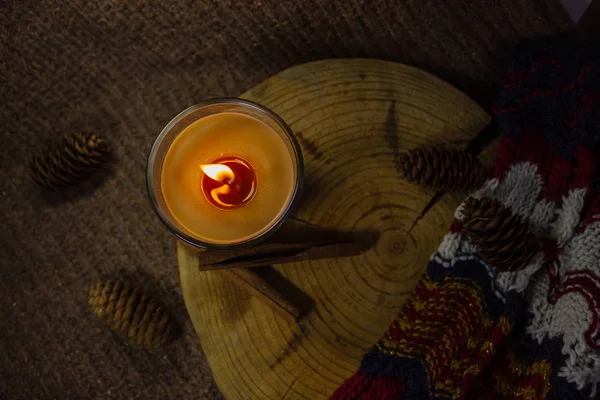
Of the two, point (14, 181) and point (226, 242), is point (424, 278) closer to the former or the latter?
point (226, 242)

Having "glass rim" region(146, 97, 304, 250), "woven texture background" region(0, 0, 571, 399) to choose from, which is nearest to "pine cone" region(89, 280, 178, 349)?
"woven texture background" region(0, 0, 571, 399)

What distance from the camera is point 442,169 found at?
2.66ft

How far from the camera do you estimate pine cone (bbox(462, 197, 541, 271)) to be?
2.50 feet

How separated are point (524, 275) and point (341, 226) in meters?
0.27

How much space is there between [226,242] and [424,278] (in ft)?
1.01

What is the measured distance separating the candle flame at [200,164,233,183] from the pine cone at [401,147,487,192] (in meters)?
0.26

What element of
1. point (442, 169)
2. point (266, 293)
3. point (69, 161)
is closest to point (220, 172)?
point (266, 293)

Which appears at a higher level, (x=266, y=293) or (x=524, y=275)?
(x=524, y=275)

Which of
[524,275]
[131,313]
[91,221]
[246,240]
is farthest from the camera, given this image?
[91,221]

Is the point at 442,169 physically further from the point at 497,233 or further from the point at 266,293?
the point at 266,293

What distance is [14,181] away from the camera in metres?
1.14

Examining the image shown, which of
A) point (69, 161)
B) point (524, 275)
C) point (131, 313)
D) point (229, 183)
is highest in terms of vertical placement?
point (524, 275)

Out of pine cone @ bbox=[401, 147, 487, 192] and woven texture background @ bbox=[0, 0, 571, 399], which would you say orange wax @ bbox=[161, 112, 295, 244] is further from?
woven texture background @ bbox=[0, 0, 571, 399]

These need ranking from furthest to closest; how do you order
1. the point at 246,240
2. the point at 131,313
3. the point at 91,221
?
the point at 91,221
the point at 131,313
the point at 246,240
